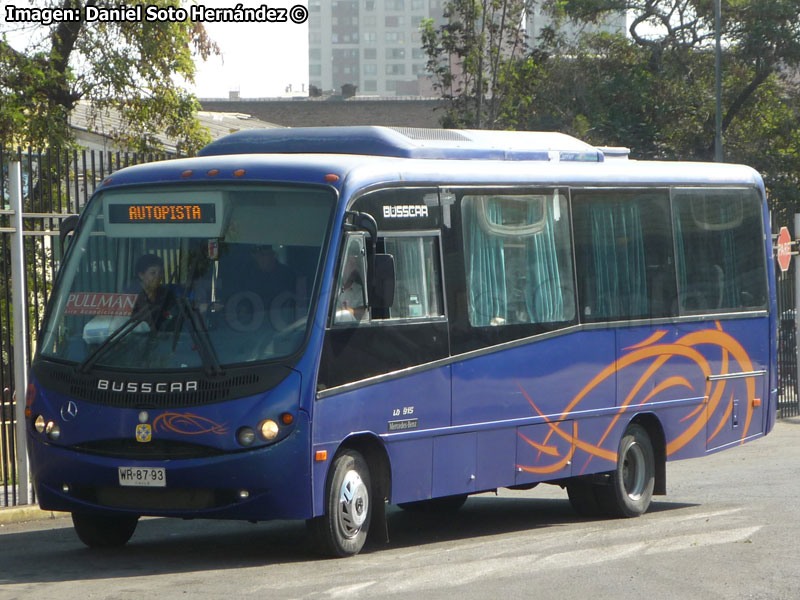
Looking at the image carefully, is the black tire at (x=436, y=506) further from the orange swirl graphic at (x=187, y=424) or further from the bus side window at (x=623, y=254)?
the orange swirl graphic at (x=187, y=424)

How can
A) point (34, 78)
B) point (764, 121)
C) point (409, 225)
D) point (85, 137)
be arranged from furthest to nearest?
1. point (764, 121)
2. point (85, 137)
3. point (34, 78)
4. point (409, 225)

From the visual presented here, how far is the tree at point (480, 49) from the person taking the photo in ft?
72.5

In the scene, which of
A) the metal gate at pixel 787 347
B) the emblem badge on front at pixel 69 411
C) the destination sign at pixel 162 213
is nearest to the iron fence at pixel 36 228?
the destination sign at pixel 162 213

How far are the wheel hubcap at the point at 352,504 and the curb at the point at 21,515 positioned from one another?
3.58m

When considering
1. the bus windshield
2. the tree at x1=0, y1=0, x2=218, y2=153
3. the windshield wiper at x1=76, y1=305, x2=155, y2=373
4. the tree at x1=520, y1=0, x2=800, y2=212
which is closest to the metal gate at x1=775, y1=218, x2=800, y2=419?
the tree at x1=0, y1=0, x2=218, y2=153

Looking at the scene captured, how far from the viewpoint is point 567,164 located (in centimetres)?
1160

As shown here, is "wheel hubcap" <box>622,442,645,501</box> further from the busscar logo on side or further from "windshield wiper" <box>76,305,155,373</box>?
"windshield wiper" <box>76,305,155,373</box>

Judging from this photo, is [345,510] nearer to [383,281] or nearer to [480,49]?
[383,281]

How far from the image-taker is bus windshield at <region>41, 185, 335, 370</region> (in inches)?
340

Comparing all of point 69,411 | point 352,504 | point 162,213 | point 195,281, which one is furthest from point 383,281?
point 69,411

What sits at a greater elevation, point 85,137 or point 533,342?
point 85,137

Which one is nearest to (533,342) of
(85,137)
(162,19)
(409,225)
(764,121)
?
(409,225)

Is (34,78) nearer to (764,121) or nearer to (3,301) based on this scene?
(3,301)

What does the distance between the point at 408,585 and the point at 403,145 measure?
356 centimetres
